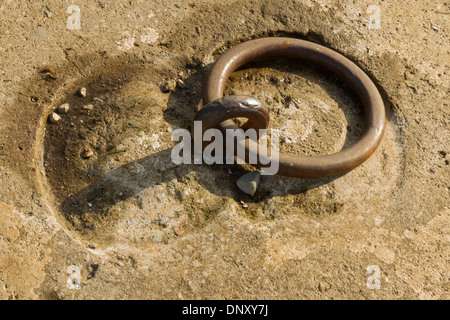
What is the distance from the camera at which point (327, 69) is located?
4504mm

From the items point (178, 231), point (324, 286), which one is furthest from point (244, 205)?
point (324, 286)

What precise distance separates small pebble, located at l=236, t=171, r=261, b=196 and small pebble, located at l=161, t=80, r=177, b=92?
3.91ft

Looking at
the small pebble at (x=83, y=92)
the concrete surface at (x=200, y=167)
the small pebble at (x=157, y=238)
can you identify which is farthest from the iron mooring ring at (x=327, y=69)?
the small pebble at (x=83, y=92)

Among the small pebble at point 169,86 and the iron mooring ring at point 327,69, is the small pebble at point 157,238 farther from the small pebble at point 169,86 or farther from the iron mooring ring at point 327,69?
the small pebble at point 169,86

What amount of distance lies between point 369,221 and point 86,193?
2.44 m

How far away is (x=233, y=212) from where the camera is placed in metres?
3.59

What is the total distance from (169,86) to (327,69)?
1.67 m

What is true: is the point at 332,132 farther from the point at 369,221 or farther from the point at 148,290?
the point at 148,290

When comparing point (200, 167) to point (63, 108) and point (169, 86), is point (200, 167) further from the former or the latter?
point (63, 108)

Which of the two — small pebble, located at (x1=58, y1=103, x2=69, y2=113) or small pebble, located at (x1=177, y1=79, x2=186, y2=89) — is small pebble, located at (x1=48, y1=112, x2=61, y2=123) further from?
small pebble, located at (x1=177, y1=79, x2=186, y2=89)

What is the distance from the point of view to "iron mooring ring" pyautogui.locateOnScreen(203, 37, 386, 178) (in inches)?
145

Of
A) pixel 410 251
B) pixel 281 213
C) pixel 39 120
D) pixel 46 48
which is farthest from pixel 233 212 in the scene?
pixel 46 48

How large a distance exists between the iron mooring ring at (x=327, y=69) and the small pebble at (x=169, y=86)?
0.42 metres
